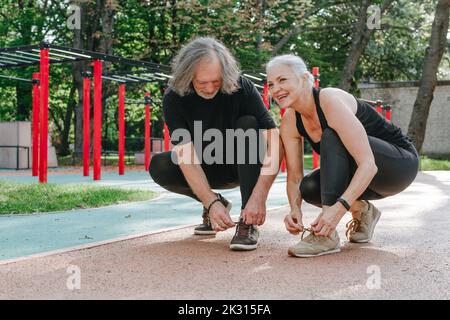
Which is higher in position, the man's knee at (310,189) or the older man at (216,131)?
the older man at (216,131)

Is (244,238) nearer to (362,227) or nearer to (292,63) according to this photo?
(362,227)

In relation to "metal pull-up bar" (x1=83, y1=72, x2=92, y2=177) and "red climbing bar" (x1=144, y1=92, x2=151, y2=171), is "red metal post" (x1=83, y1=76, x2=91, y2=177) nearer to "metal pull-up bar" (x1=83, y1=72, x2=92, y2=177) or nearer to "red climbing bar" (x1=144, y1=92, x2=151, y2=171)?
"metal pull-up bar" (x1=83, y1=72, x2=92, y2=177)

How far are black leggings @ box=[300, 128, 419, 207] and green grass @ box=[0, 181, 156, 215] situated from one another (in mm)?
Answer: 2662

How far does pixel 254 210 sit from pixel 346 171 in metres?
0.54

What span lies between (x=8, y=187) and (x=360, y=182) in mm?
4712

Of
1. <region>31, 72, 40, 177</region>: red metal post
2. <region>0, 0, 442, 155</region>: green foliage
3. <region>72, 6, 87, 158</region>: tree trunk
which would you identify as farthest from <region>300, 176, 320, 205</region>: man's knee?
<region>72, 6, 87, 158</region>: tree trunk

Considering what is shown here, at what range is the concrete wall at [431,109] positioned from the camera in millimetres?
20359

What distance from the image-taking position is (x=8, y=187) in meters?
6.48

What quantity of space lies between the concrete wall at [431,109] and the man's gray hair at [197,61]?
1833 centimetres

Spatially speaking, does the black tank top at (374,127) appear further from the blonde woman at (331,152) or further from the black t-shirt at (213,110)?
the black t-shirt at (213,110)

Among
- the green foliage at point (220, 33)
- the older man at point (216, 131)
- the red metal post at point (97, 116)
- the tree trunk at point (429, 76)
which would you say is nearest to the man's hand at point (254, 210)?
the older man at point (216, 131)

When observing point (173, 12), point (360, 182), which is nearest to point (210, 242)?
point (360, 182)

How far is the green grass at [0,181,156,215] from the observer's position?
499 centimetres
